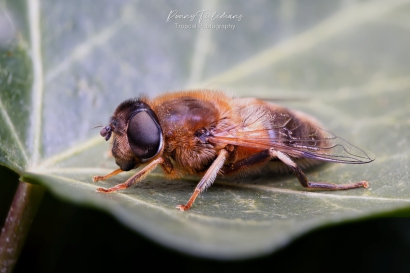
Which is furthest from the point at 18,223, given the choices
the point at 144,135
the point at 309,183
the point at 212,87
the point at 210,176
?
the point at 212,87

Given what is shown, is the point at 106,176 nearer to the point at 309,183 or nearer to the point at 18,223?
the point at 18,223

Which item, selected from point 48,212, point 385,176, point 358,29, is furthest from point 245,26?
point 48,212

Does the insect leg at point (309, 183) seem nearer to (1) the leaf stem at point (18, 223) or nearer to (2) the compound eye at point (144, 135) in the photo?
(2) the compound eye at point (144, 135)

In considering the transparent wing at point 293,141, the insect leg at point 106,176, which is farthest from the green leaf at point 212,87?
the transparent wing at point 293,141

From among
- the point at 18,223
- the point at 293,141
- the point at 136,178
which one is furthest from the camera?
the point at 293,141

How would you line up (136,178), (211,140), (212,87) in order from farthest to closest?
(212,87) → (211,140) → (136,178)

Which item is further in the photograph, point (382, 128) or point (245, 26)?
point (245, 26)

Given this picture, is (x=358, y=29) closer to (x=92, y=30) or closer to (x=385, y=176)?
(x=385, y=176)
